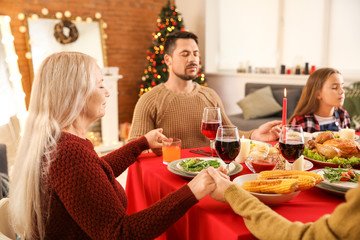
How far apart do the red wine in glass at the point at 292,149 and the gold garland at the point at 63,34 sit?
14.9 ft

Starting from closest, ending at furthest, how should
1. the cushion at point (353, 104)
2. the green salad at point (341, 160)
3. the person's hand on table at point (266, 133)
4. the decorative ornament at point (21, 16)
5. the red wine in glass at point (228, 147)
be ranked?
the red wine in glass at point (228, 147)
the green salad at point (341, 160)
the person's hand on table at point (266, 133)
the cushion at point (353, 104)
the decorative ornament at point (21, 16)

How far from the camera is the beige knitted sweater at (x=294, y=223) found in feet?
2.01

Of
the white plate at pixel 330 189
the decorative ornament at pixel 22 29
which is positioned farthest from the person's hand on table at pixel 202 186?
the decorative ornament at pixel 22 29

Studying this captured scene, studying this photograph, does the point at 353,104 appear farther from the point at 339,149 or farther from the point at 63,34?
the point at 63,34

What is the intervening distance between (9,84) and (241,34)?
379 cm

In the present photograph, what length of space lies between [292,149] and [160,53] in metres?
4.58

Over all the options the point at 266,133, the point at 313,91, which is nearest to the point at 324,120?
the point at 313,91

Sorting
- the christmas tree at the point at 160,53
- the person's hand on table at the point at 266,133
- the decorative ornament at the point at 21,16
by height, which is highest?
the decorative ornament at the point at 21,16

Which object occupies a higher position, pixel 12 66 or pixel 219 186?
pixel 12 66

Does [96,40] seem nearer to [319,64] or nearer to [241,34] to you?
[241,34]

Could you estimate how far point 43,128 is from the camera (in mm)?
1005

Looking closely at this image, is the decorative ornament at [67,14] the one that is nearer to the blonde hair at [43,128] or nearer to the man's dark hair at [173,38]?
the man's dark hair at [173,38]

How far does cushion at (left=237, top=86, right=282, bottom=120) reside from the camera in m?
4.53

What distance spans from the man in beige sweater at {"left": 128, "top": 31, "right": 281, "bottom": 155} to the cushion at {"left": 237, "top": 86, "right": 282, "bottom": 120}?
229 centimetres
